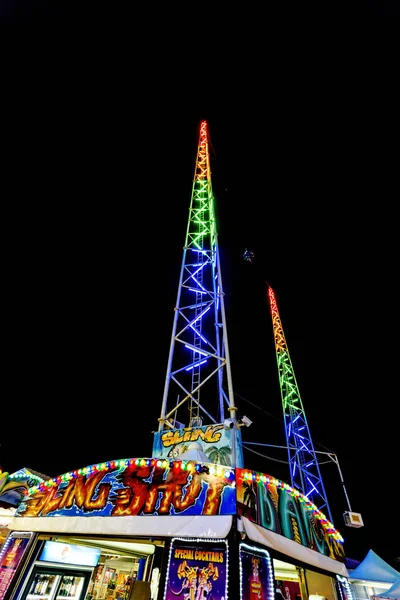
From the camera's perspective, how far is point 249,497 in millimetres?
6012

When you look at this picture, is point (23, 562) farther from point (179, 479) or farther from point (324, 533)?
point (324, 533)

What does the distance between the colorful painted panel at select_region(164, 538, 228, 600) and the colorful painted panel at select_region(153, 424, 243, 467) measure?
6.63 ft

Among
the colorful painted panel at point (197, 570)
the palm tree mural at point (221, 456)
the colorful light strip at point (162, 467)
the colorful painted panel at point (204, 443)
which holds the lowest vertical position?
the colorful painted panel at point (197, 570)

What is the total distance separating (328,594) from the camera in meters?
9.60

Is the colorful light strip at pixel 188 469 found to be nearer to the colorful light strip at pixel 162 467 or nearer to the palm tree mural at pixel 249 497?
the colorful light strip at pixel 162 467

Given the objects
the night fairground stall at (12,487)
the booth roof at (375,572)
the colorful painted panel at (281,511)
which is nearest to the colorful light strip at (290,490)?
the colorful painted panel at (281,511)

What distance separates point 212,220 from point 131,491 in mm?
10842

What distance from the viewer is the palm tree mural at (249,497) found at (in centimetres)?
589

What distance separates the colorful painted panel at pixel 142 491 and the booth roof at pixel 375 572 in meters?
15.6

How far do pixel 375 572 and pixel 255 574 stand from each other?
15.2m

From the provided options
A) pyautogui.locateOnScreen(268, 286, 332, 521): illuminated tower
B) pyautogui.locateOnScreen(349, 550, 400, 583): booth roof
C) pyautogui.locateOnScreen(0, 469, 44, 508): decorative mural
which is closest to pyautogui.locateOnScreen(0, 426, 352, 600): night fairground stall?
pyautogui.locateOnScreen(0, 469, 44, 508): decorative mural

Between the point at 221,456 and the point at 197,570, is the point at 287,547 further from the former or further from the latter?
the point at 221,456

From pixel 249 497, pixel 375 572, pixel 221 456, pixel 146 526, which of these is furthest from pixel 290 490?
pixel 375 572

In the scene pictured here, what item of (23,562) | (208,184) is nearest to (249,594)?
(23,562)
